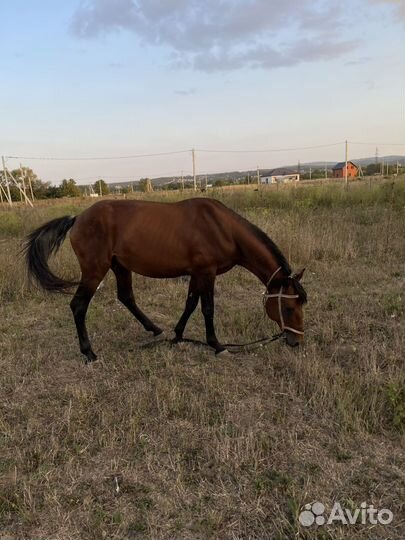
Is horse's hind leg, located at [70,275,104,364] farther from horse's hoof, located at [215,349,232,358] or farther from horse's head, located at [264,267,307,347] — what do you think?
horse's head, located at [264,267,307,347]

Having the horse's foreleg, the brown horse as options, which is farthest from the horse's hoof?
the horse's foreleg


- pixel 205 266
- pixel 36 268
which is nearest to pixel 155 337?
pixel 205 266

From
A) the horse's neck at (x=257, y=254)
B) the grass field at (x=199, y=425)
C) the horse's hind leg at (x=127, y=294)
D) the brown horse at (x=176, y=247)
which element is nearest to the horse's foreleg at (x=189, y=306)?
the brown horse at (x=176, y=247)

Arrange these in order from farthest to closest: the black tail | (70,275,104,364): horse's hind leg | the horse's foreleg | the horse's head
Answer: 1. the black tail
2. the horse's foreleg
3. (70,275,104,364): horse's hind leg
4. the horse's head

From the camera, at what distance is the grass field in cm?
223

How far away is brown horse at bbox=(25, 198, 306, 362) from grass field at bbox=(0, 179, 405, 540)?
21.6 inches

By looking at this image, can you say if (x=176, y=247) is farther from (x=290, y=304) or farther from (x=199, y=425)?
(x=199, y=425)

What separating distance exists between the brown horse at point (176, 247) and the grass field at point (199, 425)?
0.55 meters

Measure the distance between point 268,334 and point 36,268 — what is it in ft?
8.88

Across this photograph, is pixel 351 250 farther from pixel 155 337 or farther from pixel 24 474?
pixel 24 474

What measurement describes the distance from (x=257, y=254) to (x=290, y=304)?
0.61 m

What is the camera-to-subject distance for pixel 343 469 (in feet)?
8.20

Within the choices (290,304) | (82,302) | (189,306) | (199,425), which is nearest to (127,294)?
(82,302)

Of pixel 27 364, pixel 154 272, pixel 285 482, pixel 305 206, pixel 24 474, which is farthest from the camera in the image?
pixel 305 206
